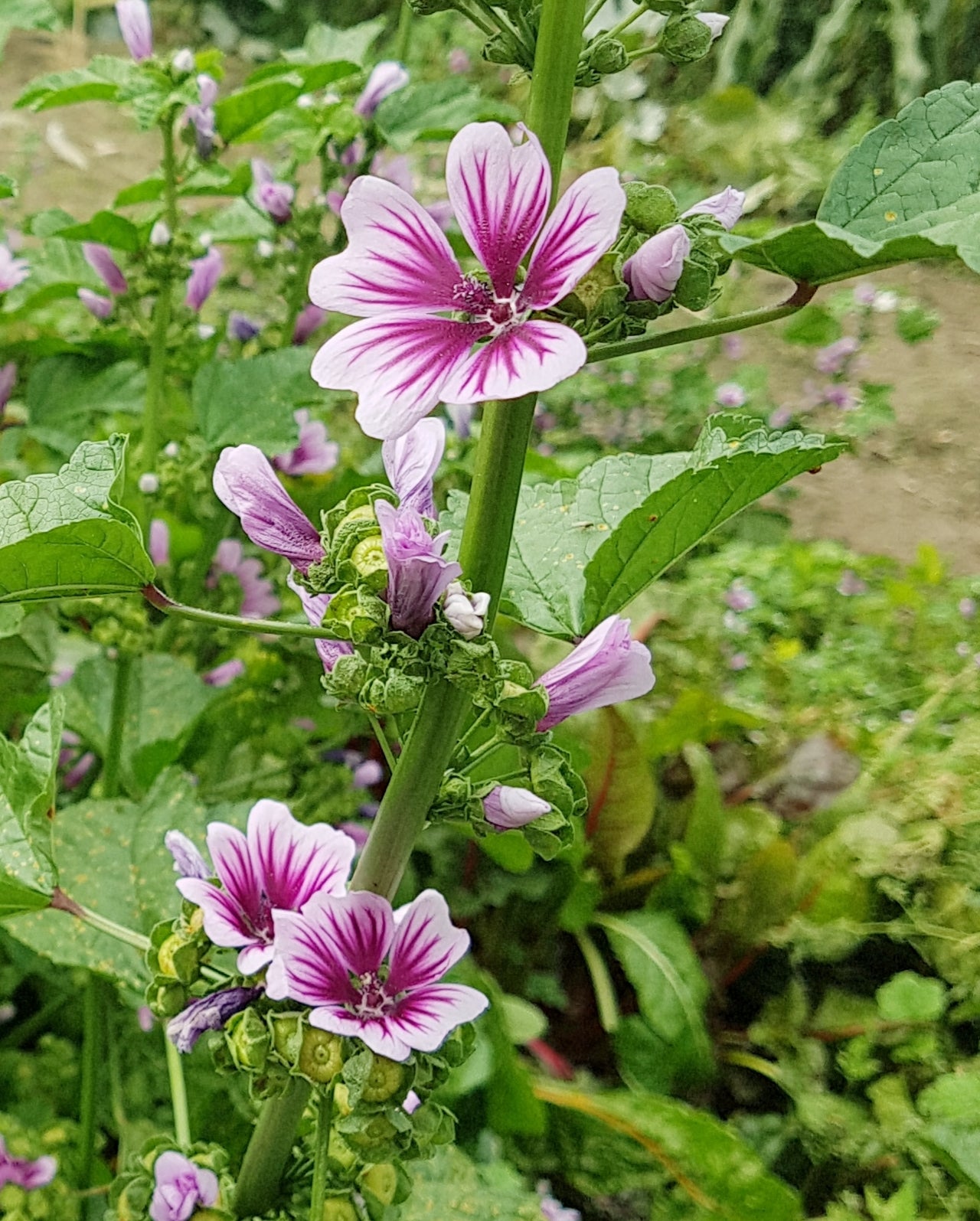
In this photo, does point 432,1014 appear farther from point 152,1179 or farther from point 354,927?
point 152,1179

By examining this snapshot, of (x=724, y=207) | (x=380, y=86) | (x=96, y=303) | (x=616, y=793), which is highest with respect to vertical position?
(x=380, y=86)

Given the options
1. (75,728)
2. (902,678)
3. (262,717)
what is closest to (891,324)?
(902,678)

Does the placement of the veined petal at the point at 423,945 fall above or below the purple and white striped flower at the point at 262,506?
below

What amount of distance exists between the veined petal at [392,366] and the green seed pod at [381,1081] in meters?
0.24

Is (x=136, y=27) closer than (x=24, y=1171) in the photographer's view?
No

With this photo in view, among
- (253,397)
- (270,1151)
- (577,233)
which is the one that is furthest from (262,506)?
(253,397)

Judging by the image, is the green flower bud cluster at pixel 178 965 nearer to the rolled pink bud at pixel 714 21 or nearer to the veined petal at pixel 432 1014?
the veined petal at pixel 432 1014

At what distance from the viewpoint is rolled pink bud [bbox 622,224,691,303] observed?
343 millimetres

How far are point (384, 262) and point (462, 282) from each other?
3 centimetres

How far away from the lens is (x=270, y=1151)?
51 cm

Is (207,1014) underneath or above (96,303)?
underneath

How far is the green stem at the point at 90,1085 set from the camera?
78 centimetres

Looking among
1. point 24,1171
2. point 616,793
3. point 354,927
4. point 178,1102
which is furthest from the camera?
point 616,793

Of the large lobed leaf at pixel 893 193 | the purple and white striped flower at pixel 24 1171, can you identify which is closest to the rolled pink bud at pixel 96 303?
the purple and white striped flower at pixel 24 1171
